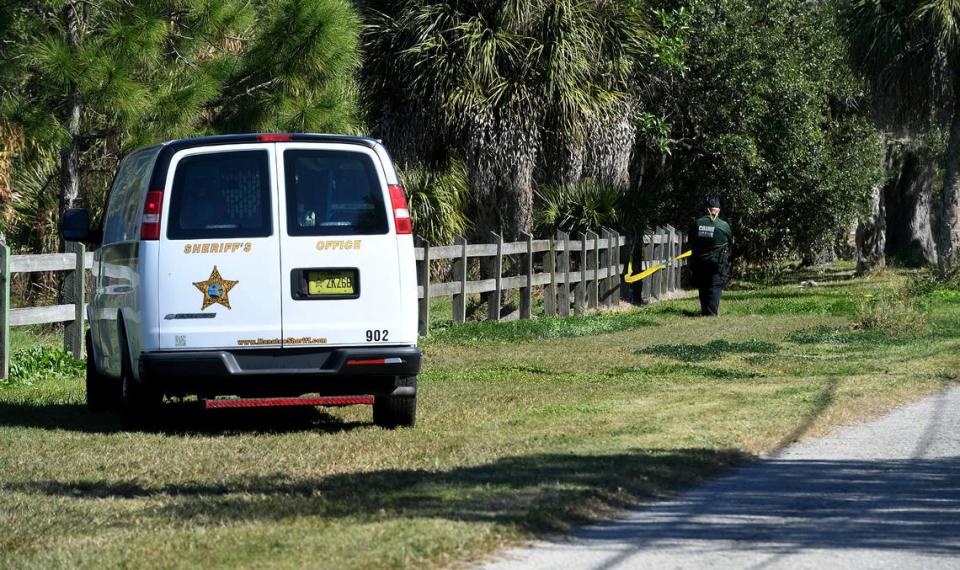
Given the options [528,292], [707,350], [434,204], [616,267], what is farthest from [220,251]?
[616,267]

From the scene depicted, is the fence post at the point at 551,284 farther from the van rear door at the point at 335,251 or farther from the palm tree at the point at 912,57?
the van rear door at the point at 335,251

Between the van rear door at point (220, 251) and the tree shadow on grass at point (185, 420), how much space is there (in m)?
1.05

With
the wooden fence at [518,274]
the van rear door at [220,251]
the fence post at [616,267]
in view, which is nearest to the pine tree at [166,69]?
the wooden fence at [518,274]

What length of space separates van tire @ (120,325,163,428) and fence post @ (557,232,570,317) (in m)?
13.8

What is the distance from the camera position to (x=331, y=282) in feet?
33.7

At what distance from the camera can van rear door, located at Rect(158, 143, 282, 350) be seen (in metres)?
10.0

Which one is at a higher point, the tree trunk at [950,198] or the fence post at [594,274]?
the tree trunk at [950,198]

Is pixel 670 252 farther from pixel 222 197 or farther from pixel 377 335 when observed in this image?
pixel 222 197

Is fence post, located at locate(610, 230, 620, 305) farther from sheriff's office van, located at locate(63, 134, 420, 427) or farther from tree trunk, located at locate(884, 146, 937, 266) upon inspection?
tree trunk, located at locate(884, 146, 937, 266)

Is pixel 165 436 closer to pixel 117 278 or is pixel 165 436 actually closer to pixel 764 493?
pixel 117 278

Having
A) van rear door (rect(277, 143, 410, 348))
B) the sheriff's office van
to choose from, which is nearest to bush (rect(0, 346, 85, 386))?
the sheriff's office van

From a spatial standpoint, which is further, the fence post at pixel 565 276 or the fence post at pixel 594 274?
the fence post at pixel 594 274

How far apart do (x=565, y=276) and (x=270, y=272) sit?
14.2 m

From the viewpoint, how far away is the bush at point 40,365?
46.9 ft
